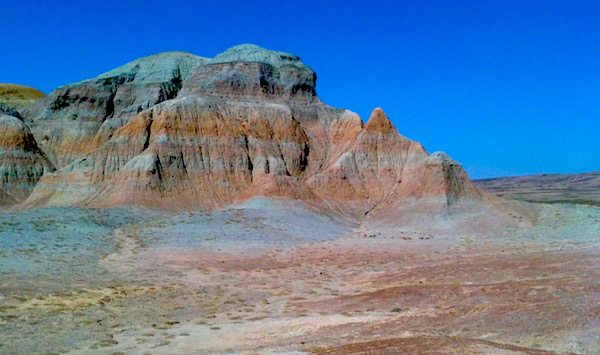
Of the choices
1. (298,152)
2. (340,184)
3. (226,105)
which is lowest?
(340,184)

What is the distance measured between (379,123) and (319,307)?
131ft

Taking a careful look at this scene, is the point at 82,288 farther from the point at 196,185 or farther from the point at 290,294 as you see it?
the point at 196,185

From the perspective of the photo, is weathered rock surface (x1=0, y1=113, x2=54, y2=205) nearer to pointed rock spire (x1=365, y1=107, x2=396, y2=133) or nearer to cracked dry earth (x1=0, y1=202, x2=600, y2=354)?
pointed rock spire (x1=365, y1=107, x2=396, y2=133)

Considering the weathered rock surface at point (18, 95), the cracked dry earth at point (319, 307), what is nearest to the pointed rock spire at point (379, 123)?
the cracked dry earth at point (319, 307)

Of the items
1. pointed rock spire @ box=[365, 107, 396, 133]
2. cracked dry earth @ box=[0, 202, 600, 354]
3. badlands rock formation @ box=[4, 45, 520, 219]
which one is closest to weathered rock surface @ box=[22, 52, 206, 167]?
badlands rock formation @ box=[4, 45, 520, 219]

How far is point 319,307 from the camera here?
1450cm

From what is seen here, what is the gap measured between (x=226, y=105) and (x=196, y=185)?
33.5 feet

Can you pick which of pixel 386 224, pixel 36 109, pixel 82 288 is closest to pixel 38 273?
pixel 82 288

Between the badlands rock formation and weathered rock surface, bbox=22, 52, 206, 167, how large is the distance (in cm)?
16

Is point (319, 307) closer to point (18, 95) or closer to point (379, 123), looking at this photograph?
point (379, 123)

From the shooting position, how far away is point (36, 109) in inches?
2744

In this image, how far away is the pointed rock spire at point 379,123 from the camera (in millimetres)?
52688

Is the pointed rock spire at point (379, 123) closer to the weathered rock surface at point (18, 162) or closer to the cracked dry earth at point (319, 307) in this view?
the cracked dry earth at point (319, 307)

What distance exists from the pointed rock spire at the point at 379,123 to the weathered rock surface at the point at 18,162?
3202cm
